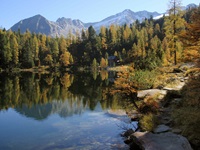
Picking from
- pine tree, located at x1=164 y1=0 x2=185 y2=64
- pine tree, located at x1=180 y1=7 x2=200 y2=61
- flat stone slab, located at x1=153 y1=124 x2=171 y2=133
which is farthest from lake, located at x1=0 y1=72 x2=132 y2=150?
pine tree, located at x1=164 y1=0 x2=185 y2=64

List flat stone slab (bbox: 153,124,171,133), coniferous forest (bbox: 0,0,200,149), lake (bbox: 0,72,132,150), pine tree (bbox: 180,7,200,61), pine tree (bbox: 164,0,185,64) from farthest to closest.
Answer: pine tree (bbox: 164,0,185,64)
lake (bbox: 0,72,132,150)
coniferous forest (bbox: 0,0,200,149)
pine tree (bbox: 180,7,200,61)
flat stone slab (bbox: 153,124,171,133)

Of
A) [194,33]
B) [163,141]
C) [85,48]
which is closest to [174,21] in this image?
[194,33]

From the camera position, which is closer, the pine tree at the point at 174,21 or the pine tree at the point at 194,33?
the pine tree at the point at 194,33

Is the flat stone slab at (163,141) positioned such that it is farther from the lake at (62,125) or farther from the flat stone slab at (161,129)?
the lake at (62,125)

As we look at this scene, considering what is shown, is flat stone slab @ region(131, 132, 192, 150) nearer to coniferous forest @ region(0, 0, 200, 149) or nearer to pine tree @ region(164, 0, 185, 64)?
coniferous forest @ region(0, 0, 200, 149)

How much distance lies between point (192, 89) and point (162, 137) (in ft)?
20.3

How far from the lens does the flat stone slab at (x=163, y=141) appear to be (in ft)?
37.8

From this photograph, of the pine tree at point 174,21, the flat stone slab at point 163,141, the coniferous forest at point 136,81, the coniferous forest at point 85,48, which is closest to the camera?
the flat stone slab at point 163,141

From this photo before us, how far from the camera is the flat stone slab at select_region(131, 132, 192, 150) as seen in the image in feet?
37.8

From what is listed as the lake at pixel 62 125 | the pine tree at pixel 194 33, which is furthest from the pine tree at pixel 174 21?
the pine tree at pixel 194 33

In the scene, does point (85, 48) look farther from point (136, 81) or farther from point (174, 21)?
point (136, 81)

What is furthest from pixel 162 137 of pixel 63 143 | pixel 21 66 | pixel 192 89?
pixel 21 66

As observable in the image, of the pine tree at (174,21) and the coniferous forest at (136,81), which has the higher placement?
the pine tree at (174,21)

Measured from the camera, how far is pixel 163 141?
1227 cm
